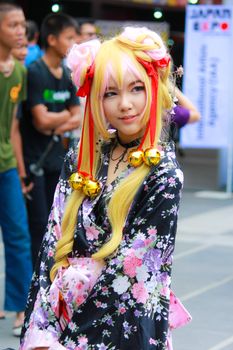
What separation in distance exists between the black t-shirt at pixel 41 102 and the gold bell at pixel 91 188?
3299mm

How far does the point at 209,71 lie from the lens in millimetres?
11883

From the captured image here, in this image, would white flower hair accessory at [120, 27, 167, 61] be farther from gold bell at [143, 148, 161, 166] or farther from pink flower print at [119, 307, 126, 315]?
pink flower print at [119, 307, 126, 315]

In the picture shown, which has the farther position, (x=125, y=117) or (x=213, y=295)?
(x=213, y=295)

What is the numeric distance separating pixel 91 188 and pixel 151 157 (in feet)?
0.72

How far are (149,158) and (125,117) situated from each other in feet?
0.50

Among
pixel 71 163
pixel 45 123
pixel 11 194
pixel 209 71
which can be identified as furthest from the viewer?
pixel 209 71

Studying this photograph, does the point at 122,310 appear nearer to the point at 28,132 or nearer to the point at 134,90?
the point at 134,90

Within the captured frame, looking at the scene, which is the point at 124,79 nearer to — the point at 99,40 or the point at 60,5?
the point at 99,40

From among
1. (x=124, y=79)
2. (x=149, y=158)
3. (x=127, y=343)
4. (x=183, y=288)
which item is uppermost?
(x=124, y=79)

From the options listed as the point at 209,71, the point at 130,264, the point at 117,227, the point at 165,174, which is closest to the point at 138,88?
the point at 165,174

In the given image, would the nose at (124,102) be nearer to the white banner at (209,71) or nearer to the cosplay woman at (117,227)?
the cosplay woman at (117,227)

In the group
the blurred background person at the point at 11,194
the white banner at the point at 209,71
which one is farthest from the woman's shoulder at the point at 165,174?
the white banner at the point at 209,71

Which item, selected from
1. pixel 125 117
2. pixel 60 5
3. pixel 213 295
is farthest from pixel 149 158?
pixel 60 5

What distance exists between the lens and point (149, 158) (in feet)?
10.2
